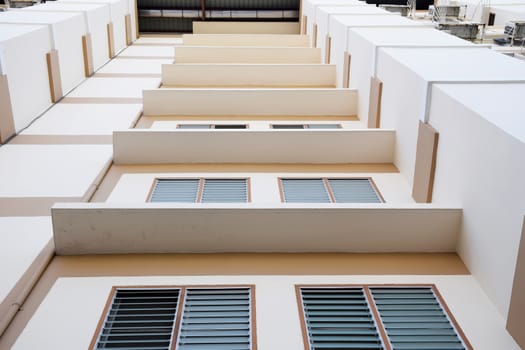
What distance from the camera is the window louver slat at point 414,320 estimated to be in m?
4.04

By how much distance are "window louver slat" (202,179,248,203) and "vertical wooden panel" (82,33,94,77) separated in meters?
6.70

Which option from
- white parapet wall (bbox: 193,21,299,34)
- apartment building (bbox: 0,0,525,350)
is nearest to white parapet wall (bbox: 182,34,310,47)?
white parapet wall (bbox: 193,21,299,34)

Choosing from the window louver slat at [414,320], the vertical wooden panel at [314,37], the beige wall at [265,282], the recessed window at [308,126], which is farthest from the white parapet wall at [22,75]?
the vertical wooden panel at [314,37]

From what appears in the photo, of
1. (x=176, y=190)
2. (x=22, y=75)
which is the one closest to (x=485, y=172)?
(x=176, y=190)

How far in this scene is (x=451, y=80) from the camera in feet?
19.0

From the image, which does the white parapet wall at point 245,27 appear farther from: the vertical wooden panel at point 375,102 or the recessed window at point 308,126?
the vertical wooden panel at point 375,102

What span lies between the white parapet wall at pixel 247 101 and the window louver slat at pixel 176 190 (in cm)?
273

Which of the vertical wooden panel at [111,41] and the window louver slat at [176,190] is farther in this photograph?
the vertical wooden panel at [111,41]

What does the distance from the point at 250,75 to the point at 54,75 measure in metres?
3.67

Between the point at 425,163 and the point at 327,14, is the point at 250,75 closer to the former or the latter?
the point at 327,14

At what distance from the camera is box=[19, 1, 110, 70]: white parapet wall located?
12.4m

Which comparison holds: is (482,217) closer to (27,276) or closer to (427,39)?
(27,276)

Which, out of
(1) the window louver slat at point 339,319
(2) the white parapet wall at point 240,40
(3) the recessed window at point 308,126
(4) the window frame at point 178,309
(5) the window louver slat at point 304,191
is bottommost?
(1) the window louver slat at point 339,319

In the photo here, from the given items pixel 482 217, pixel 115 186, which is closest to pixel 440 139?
pixel 482 217
